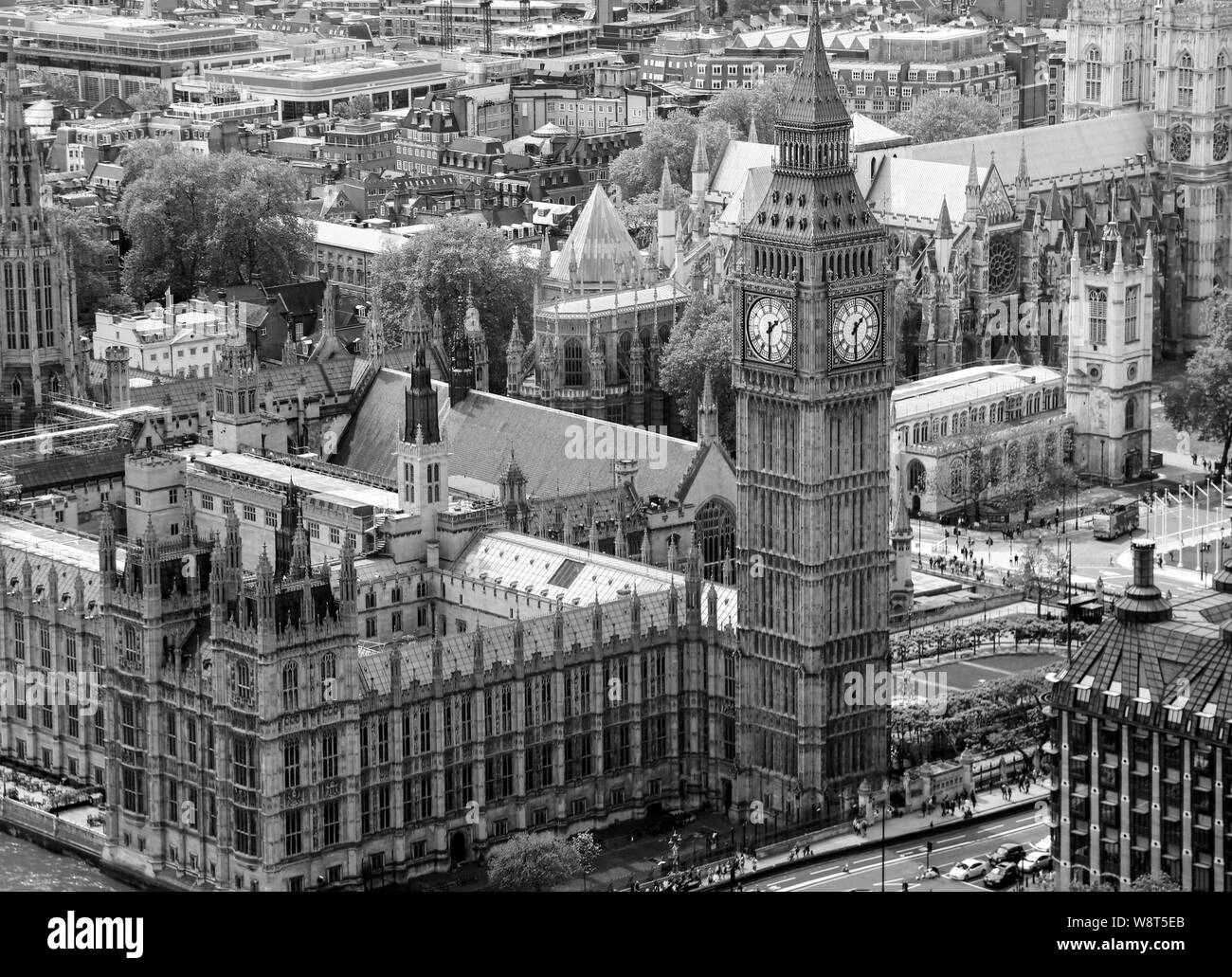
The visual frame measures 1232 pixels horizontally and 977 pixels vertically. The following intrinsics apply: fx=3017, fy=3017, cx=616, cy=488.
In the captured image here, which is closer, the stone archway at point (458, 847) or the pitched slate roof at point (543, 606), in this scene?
the pitched slate roof at point (543, 606)

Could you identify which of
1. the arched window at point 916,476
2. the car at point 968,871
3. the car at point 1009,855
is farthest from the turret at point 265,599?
the arched window at point 916,476

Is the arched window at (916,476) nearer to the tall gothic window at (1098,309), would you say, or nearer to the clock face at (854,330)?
the tall gothic window at (1098,309)

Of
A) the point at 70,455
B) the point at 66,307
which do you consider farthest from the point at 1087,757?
the point at 66,307

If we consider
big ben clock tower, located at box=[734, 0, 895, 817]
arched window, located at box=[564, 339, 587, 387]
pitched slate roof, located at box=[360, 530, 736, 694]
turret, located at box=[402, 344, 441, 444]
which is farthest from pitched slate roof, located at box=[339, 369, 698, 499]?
big ben clock tower, located at box=[734, 0, 895, 817]

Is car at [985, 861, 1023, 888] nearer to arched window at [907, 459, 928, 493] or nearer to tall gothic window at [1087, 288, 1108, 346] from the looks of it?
arched window at [907, 459, 928, 493]
